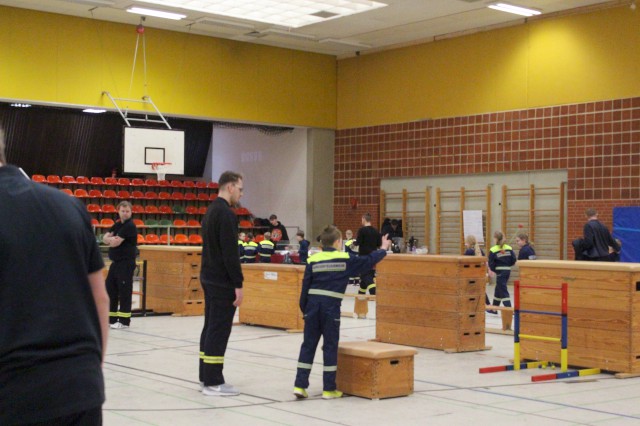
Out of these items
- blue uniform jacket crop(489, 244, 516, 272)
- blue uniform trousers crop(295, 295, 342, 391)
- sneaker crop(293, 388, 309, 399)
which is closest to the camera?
blue uniform trousers crop(295, 295, 342, 391)

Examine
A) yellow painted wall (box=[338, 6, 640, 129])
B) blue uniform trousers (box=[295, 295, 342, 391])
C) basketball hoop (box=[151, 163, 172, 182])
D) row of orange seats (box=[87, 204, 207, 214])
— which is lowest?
blue uniform trousers (box=[295, 295, 342, 391])

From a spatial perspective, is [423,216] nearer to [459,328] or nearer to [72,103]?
[72,103]

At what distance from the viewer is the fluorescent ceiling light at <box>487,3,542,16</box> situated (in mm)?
20219

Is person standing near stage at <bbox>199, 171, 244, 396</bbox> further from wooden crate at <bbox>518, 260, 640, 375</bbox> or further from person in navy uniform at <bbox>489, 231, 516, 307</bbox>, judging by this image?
person in navy uniform at <bbox>489, 231, 516, 307</bbox>

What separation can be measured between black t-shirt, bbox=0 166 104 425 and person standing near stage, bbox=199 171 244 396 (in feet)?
16.6

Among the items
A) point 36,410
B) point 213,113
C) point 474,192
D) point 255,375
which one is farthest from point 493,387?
point 213,113

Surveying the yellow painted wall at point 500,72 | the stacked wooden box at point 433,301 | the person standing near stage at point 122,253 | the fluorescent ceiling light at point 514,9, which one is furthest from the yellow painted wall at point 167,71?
the stacked wooden box at point 433,301

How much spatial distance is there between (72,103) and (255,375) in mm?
14752

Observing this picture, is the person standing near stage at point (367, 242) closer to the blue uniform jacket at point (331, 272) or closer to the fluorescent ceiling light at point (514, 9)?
the fluorescent ceiling light at point (514, 9)

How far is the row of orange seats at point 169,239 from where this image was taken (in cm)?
2519

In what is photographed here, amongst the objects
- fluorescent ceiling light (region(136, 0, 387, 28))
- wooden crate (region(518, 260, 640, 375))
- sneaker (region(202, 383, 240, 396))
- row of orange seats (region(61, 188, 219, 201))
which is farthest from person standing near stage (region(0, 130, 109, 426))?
row of orange seats (region(61, 188, 219, 201))

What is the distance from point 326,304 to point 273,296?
599cm

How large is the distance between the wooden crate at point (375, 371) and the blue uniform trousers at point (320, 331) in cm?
22

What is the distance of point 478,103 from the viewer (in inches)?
919
